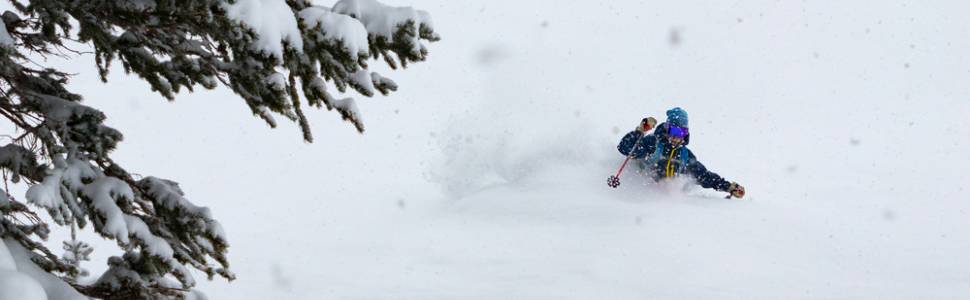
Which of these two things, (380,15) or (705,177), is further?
(705,177)

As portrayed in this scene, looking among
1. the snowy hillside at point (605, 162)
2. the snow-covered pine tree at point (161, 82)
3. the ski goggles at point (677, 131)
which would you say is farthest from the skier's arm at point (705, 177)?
the snow-covered pine tree at point (161, 82)

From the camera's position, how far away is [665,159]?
35.6ft

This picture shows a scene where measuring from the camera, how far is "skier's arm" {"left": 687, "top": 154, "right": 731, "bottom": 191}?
10969 mm

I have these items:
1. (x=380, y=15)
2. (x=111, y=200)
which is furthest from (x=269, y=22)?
(x=111, y=200)

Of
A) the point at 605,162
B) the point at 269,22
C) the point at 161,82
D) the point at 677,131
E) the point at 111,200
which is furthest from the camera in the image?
the point at 605,162

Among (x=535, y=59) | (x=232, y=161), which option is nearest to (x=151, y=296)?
(x=232, y=161)

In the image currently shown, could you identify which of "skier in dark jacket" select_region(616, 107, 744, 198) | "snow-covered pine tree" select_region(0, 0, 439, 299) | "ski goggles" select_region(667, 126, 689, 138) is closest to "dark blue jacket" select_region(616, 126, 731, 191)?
"skier in dark jacket" select_region(616, 107, 744, 198)

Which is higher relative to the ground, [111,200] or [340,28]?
[340,28]

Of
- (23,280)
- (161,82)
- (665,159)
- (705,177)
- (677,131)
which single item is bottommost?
(23,280)

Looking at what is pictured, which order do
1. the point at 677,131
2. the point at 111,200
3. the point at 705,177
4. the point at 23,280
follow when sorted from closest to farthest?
the point at 23,280, the point at 111,200, the point at 677,131, the point at 705,177

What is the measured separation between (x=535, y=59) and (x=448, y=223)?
16.4m

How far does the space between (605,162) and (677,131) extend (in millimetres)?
1390

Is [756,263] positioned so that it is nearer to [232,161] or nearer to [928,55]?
[232,161]

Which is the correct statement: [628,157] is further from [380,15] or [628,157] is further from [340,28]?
[340,28]
